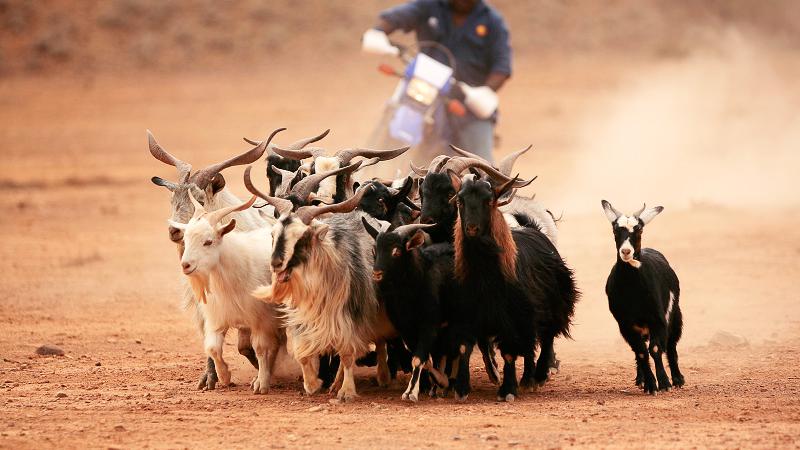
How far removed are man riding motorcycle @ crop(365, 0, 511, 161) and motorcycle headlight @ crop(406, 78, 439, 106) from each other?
1.01 m

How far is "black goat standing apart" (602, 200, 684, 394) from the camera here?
9953 mm

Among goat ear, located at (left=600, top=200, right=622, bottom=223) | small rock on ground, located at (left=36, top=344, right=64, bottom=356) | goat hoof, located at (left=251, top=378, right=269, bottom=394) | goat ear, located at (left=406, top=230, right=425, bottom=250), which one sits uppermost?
goat ear, located at (left=600, top=200, right=622, bottom=223)

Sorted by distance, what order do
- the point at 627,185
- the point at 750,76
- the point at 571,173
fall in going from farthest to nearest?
the point at 750,76 < the point at 571,173 < the point at 627,185

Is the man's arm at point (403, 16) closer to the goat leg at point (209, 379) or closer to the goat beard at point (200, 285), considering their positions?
the goat leg at point (209, 379)

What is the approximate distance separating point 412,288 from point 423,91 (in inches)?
229

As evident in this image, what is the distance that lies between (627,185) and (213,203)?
50.3ft

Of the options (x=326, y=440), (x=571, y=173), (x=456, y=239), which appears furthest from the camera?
(x=571, y=173)

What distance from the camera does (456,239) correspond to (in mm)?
10102

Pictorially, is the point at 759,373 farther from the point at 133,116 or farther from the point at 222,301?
the point at 133,116

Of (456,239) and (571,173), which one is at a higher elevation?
(571,173)

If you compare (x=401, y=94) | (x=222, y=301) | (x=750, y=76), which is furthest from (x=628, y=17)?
(x=222, y=301)

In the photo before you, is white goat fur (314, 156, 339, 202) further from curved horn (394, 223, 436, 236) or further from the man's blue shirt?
the man's blue shirt

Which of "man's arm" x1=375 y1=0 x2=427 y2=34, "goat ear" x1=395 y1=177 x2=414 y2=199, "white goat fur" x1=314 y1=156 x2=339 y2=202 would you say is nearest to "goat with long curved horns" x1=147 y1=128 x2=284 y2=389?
"white goat fur" x1=314 y1=156 x2=339 y2=202

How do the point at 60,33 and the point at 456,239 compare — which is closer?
the point at 456,239
